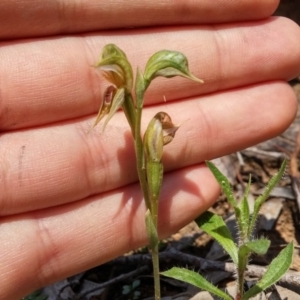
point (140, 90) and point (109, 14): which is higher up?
point (109, 14)

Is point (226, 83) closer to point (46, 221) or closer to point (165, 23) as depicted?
point (165, 23)

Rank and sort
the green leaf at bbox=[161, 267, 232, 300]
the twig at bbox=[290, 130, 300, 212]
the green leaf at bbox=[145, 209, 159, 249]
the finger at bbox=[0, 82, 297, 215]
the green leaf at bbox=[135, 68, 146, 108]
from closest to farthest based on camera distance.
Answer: the green leaf at bbox=[135, 68, 146, 108] < the green leaf at bbox=[145, 209, 159, 249] < the green leaf at bbox=[161, 267, 232, 300] < the finger at bbox=[0, 82, 297, 215] < the twig at bbox=[290, 130, 300, 212]

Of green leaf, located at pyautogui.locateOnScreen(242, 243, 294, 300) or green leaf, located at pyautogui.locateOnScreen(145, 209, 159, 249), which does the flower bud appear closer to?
green leaf, located at pyautogui.locateOnScreen(145, 209, 159, 249)

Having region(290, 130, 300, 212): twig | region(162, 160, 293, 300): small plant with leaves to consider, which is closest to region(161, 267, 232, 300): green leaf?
region(162, 160, 293, 300): small plant with leaves

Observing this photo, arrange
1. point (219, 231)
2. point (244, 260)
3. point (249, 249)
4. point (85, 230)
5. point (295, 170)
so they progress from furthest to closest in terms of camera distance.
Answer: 1. point (295, 170)
2. point (85, 230)
3. point (219, 231)
4. point (244, 260)
5. point (249, 249)

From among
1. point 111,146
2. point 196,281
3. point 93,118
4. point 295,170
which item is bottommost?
point 196,281

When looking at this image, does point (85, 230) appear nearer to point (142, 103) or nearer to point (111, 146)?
point (111, 146)

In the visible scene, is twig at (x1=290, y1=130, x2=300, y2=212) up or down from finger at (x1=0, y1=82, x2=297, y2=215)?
down

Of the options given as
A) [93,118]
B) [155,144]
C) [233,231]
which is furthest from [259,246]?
[233,231]
